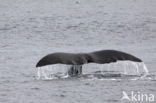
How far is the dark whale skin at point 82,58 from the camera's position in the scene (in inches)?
774

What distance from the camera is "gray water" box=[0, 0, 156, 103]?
19.8 metres

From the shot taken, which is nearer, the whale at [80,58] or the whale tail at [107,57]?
the whale at [80,58]

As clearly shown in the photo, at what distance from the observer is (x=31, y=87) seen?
20.7m

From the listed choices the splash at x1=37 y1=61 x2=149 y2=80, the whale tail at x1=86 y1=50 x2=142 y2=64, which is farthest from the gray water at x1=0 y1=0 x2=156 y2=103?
the whale tail at x1=86 y1=50 x2=142 y2=64

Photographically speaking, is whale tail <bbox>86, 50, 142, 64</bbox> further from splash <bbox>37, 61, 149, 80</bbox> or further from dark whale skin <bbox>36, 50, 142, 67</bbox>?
splash <bbox>37, 61, 149, 80</bbox>

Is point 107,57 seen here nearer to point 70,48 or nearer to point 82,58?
point 82,58

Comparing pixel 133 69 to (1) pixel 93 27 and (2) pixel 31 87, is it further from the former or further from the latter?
(1) pixel 93 27

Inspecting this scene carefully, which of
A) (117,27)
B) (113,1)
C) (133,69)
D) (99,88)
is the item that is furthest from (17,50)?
(113,1)

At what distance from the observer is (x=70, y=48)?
31.5 meters

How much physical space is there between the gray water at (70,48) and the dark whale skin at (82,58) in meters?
0.86

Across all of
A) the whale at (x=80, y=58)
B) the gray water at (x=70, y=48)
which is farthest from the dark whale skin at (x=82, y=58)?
the gray water at (x=70, y=48)

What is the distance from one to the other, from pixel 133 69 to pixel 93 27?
21.6 m

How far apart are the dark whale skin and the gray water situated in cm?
86

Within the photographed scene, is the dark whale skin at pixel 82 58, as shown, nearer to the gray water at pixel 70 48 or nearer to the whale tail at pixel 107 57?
the whale tail at pixel 107 57
